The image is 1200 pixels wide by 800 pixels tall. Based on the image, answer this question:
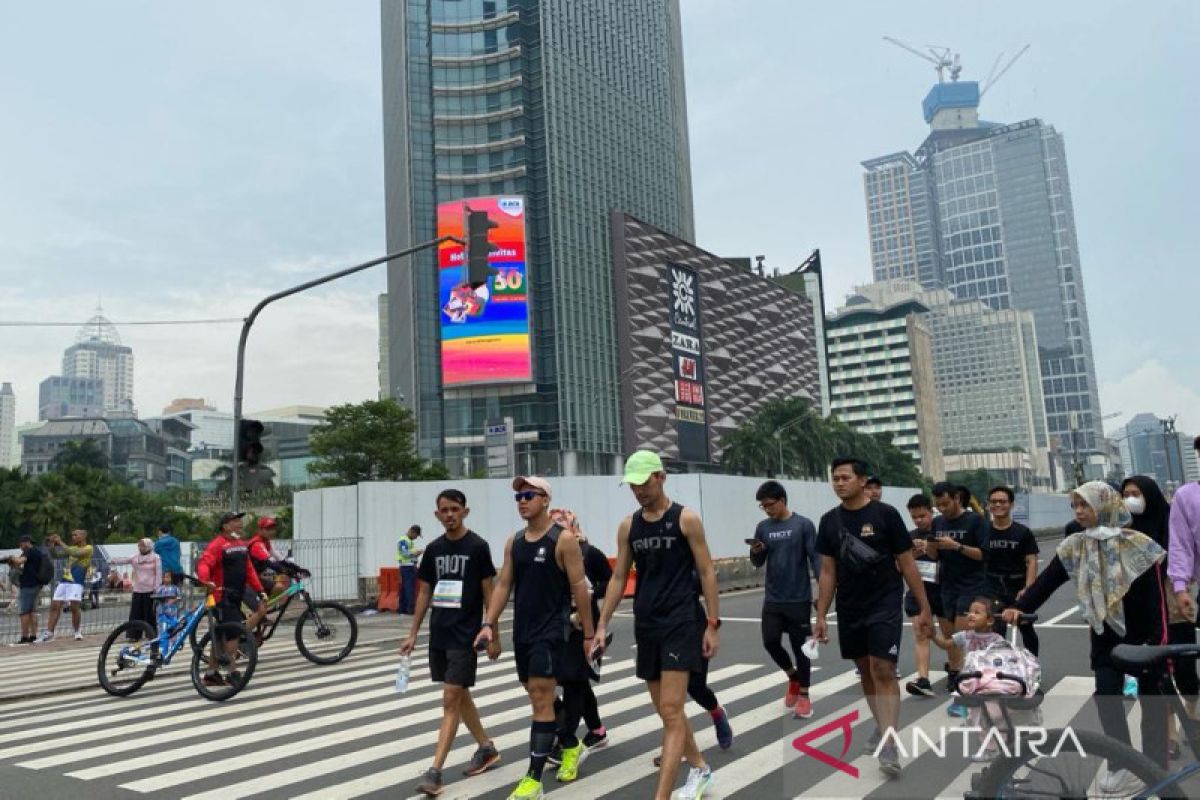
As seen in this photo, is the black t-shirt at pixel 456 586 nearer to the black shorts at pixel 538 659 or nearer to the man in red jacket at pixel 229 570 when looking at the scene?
the black shorts at pixel 538 659

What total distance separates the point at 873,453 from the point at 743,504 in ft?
260

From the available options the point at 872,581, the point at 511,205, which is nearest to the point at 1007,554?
the point at 872,581

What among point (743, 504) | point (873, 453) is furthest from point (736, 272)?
point (743, 504)

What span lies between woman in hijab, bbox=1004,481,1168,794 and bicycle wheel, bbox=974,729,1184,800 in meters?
2.00

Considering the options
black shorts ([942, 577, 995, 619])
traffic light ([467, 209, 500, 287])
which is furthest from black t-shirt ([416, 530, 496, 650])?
traffic light ([467, 209, 500, 287])

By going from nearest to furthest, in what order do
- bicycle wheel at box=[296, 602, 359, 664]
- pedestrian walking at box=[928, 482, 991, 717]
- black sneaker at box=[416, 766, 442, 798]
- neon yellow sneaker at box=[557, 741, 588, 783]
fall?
1. black sneaker at box=[416, 766, 442, 798]
2. neon yellow sneaker at box=[557, 741, 588, 783]
3. pedestrian walking at box=[928, 482, 991, 717]
4. bicycle wheel at box=[296, 602, 359, 664]

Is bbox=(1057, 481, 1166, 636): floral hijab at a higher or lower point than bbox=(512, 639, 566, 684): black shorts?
higher

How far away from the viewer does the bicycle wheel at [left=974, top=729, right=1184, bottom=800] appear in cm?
304

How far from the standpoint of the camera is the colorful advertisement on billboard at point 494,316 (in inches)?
2881

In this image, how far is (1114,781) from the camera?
310 centimetres

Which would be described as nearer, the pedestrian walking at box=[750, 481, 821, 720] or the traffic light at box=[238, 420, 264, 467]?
the pedestrian walking at box=[750, 481, 821, 720]

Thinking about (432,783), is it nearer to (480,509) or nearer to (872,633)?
(872,633)

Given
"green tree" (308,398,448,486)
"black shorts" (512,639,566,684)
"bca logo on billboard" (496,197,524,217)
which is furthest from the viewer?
"bca logo on billboard" (496,197,524,217)

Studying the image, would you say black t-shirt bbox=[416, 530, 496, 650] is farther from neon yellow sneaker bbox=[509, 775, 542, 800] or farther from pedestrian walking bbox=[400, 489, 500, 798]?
neon yellow sneaker bbox=[509, 775, 542, 800]
